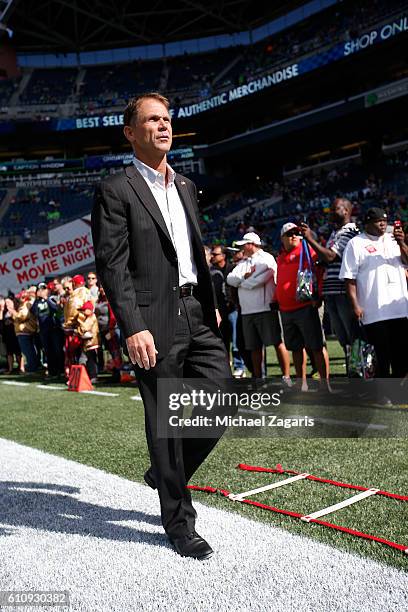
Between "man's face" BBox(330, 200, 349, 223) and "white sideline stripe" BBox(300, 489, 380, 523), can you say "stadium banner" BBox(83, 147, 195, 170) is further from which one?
"white sideline stripe" BBox(300, 489, 380, 523)

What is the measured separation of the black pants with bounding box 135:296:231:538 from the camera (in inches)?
108

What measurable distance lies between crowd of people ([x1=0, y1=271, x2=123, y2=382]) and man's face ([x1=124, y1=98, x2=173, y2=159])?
575cm

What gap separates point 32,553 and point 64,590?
0.47 metres

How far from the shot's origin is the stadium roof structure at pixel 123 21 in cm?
4769

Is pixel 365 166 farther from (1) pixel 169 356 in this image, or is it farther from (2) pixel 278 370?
(1) pixel 169 356

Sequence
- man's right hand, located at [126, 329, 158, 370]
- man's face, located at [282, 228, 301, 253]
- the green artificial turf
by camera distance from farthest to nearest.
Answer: man's face, located at [282, 228, 301, 253] < the green artificial turf < man's right hand, located at [126, 329, 158, 370]

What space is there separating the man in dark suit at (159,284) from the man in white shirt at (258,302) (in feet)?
12.8

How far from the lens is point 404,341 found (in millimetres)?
5613

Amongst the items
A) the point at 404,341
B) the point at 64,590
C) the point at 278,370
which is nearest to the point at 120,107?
the point at 278,370

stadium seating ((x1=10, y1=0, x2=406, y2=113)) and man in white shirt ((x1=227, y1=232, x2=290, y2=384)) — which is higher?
stadium seating ((x1=10, y1=0, x2=406, y2=113))

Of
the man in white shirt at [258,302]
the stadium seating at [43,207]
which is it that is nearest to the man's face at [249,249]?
the man in white shirt at [258,302]

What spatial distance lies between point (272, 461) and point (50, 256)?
8.05 m

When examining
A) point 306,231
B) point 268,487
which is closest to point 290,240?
point 306,231

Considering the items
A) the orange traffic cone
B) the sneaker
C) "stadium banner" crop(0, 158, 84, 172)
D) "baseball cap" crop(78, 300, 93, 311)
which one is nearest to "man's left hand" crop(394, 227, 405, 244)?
the sneaker
